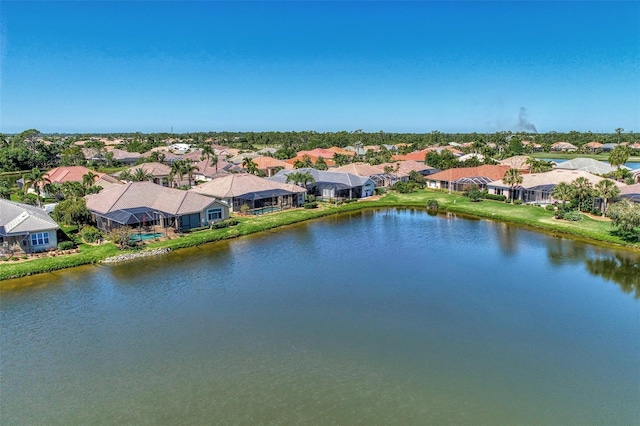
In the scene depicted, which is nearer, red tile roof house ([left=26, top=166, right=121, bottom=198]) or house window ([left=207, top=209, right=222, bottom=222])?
house window ([left=207, top=209, right=222, bottom=222])

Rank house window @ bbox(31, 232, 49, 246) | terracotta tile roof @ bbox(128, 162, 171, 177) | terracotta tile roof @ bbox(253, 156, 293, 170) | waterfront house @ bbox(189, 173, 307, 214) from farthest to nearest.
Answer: terracotta tile roof @ bbox(253, 156, 293, 170)
terracotta tile roof @ bbox(128, 162, 171, 177)
waterfront house @ bbox(189, 173, 307, 214)
house window @ bbox(31, 232, 49, 246)

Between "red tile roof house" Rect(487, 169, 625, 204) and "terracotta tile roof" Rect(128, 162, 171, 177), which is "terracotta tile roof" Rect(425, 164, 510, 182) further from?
"terracotta tile roof" Rect(128, 162, 171, 177)

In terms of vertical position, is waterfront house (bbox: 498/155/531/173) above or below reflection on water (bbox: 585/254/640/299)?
above

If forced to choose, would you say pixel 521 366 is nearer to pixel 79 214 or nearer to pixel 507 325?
pixel 507 325

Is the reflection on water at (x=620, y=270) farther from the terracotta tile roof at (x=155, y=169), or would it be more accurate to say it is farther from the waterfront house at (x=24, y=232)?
the terracotta tile roof at (x=155, y=169)

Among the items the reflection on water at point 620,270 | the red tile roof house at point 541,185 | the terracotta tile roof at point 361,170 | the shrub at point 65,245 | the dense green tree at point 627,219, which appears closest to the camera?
the reflection on water at point 620,270

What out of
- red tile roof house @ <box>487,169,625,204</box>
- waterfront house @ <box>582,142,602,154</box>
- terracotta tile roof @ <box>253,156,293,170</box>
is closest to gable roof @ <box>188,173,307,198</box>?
terracotta tile roof @ <box>253,156,293,170</box>

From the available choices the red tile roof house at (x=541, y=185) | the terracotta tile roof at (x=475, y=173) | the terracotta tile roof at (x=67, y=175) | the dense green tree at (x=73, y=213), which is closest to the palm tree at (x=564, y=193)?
the red tile roof house at (x=541, y=185)
